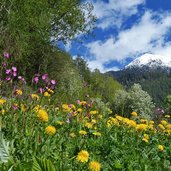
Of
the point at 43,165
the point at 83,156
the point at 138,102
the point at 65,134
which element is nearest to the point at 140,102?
the point at 138,102

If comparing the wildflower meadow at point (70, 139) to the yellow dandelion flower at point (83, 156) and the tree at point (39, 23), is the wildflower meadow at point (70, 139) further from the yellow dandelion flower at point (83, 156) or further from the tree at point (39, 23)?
the tree at point (39, 23)

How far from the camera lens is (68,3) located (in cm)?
3556

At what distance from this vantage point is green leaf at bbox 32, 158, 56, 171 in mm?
1211

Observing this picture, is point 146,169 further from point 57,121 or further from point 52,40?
point 52,40

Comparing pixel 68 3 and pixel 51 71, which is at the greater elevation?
pixel 68 3

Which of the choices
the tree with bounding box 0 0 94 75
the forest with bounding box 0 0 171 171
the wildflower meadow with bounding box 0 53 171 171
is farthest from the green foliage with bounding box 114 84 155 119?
the wildflower meadow with bounding box 0 53 171 171

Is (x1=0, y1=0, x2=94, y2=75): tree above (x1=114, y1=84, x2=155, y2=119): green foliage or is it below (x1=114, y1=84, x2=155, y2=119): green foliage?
above

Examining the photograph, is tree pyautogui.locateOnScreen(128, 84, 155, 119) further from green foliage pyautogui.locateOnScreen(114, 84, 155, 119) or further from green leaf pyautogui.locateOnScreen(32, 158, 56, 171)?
green leaf pyautogui.locateOnScreen(32, 158, 56, 171)

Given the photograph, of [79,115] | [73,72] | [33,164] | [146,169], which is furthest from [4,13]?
[33,164]

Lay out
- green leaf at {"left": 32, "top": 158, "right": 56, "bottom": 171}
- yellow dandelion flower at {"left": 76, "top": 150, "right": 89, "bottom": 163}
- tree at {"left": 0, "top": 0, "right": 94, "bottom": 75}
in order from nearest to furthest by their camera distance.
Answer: green leaf at {"left": 32, "top": 158, "right": 56, "bottom": 171}
yellow dandelion flower at {"left": 76, "top": 150, "right": 89, "bottom": 163}
tree at {"left": 0, "top": 0, "right": 94, "bottom": 75}

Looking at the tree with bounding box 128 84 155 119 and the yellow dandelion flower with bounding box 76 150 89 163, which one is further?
the tree with bounding box 128 84 155 119

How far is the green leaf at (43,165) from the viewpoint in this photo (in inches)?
47.7

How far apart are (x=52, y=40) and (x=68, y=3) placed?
141 inches

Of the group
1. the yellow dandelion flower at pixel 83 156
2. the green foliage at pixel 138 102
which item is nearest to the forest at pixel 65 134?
the yellow dandelion flower at pixel 83 156
